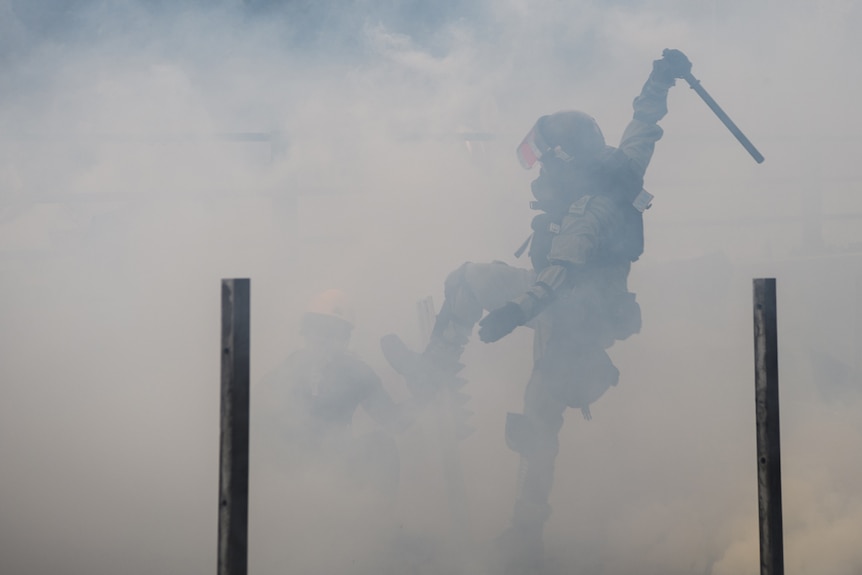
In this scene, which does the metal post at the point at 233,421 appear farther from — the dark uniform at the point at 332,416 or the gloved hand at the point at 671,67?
the gloved hand at the point at 671,67

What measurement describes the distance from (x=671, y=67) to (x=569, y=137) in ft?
2.82

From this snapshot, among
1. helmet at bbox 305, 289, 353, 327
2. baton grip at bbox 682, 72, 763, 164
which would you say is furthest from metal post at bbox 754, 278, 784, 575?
helmet at bbox 305, 289, 353, 327

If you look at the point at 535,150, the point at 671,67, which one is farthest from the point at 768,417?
the point at 671,67

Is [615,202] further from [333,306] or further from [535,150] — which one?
[333,306]

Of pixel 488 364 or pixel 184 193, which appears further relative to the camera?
pixel 184 193

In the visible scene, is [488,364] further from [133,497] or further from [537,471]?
[133,497]

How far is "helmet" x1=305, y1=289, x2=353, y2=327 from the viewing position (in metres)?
6.80

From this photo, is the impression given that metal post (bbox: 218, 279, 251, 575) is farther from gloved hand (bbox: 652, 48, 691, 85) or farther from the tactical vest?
gloved hand (bbox: 652, 48, 691, 85)

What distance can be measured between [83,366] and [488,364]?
365 centimetres

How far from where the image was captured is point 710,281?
796cm

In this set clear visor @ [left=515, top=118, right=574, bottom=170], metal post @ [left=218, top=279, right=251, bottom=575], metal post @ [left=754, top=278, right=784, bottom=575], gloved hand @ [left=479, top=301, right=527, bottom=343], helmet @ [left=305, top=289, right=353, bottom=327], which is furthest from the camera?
helmet @ [left=305, top=289, right=353, bottom=327]

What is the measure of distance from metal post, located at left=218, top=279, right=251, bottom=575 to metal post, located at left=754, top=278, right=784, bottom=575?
239 cm

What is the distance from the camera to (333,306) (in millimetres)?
6883

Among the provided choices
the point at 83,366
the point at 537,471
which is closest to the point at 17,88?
the point at 83,366
